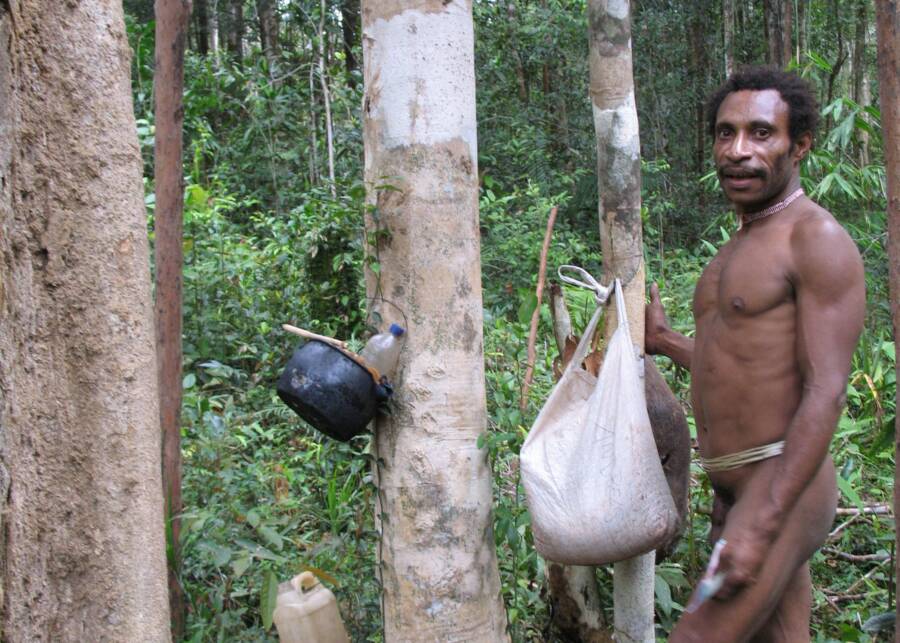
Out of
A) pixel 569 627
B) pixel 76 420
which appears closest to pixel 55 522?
pixel 76 420

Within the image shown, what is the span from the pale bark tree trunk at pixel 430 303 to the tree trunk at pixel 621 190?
0.43 m

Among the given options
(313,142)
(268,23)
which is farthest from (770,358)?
(268,23)

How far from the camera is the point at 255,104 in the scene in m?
7.93

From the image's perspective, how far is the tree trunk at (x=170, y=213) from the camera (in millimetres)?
3000

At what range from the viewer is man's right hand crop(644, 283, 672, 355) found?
2.84m

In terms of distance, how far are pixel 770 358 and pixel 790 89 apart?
28.0 inches

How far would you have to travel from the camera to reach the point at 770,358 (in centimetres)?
225

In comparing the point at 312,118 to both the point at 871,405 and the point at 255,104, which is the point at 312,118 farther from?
the point at 871,405

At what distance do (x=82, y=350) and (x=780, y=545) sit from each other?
1.65 m

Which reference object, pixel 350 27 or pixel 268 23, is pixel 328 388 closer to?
pixel 350 27

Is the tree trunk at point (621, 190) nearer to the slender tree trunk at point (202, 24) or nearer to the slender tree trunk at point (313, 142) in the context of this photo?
the slender tree trunk at point (313, 142)

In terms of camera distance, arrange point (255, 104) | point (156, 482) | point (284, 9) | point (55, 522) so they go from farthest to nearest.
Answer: point (284, 9), point (255, 104), point (156, 482), point (55, 522)

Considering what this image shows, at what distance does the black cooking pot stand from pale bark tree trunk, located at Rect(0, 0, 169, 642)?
1.76ft

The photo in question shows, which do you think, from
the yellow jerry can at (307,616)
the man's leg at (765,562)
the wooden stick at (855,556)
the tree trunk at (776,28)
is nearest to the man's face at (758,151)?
the man's leg at (765,562)
